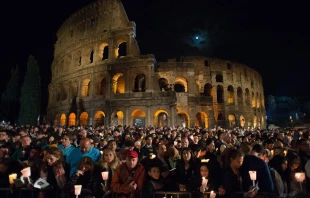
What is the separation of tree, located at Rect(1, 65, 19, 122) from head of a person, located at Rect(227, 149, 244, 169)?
131 ft

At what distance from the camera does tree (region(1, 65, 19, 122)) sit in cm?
3510

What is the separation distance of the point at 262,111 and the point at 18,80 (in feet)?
158

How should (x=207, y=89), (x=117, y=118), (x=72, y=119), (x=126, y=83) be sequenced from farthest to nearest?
(x=207, y=89)
(x=72, y=119)
(x=117, y=118)
(x=126, y=83)

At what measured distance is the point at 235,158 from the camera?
3.74 metres

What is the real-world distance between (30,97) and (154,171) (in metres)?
32.1

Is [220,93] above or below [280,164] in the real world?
above

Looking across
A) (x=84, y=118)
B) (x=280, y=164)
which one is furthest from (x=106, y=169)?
(x=84, y=118)

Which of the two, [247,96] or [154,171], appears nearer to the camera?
[154,171]

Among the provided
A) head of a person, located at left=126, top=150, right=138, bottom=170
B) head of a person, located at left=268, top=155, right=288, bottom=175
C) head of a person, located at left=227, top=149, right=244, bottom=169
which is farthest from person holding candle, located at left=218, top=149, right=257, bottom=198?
head of a person, located at left=126, top=150, right=138, bottom=170

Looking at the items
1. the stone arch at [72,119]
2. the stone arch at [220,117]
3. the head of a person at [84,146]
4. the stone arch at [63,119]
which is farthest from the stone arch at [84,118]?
the head of a person at [84,146]

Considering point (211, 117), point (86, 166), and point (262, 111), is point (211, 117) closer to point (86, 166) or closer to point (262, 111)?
point (262, 111)

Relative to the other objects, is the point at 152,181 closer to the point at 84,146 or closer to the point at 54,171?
the point at 54,171

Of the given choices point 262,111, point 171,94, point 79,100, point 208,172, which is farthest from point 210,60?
point 208,172

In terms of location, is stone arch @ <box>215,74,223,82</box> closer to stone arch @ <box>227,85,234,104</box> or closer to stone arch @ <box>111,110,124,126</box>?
stone arch @ <box>227,85,234,104</box>
